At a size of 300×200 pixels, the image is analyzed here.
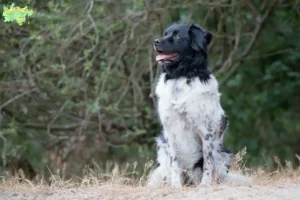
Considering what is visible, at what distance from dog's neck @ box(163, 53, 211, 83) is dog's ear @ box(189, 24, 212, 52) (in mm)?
84

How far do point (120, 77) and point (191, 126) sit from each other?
4649 mm

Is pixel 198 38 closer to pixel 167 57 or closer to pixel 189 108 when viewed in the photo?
pixel 167 57

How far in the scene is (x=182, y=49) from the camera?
7727 mm

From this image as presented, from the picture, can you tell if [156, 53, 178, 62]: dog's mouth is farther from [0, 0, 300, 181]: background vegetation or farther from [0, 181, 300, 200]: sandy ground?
[0, 0, 300, 181]: background vegetation

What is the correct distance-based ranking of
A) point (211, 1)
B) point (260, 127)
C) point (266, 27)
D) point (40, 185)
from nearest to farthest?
point (40, 185), point (211, 1), point (266, 27), point (260, 127)

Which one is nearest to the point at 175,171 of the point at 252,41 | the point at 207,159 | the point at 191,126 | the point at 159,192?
the point at 207,159

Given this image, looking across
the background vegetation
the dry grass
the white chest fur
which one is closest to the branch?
the background vegetation

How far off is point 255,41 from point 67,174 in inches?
173

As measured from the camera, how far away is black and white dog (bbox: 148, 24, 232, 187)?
7660 mm

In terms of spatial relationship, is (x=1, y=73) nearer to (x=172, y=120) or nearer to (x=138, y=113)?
(x=138, y=113)

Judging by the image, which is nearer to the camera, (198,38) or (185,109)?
(185,109)

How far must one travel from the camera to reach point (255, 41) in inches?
508

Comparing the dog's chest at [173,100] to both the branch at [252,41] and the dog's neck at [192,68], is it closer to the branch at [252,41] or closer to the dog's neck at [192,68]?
the dog's neck at [192,68]

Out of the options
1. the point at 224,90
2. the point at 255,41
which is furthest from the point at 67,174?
the point at 255,41
